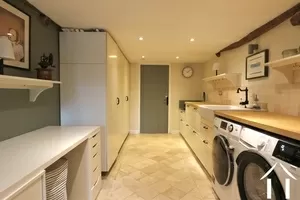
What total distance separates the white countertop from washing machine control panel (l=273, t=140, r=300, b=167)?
135 centimetres

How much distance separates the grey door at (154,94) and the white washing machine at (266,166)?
4.43 metres

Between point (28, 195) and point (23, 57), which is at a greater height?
point (23, 57)

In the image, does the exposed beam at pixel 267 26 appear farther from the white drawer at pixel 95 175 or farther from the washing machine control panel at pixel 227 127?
the white drawer at pixel 95 175

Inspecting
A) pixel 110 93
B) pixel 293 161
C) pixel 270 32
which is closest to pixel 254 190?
pixel 293 161

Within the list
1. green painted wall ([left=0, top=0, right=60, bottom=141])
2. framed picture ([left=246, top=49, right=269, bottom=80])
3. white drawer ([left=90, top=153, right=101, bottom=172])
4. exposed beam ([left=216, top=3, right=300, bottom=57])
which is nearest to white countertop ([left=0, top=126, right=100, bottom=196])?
green painted wall ([left=0, top=0, right=60, bottom=141])

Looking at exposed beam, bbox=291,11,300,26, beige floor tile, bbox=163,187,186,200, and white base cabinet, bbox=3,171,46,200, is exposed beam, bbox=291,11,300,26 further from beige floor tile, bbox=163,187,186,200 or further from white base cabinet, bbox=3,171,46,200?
white base cabinet, bbox=3,171,46,200

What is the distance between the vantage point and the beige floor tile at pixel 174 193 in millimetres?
2438

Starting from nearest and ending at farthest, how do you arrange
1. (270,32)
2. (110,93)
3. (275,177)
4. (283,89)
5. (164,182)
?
1. (275,177)
2. (283,89)
3. (270,32)
4. (164,182)
5. (110,93)

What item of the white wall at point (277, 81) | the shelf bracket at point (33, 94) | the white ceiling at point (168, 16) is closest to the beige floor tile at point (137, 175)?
the shelf bracket at point (33, 94)

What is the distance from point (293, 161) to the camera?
109 centimetres

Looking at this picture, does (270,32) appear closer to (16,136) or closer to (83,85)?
(83,85)

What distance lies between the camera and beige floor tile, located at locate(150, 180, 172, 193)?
2.63 meters

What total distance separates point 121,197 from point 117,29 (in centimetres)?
209

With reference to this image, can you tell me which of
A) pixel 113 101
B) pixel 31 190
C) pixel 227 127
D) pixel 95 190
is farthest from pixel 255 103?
pixel 31 190
